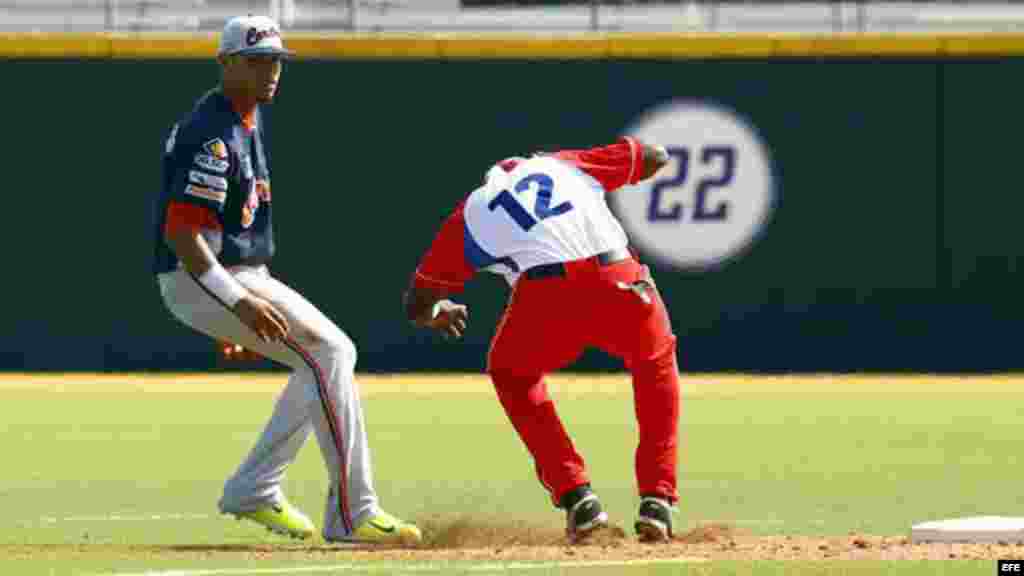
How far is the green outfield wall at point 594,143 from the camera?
21.2m

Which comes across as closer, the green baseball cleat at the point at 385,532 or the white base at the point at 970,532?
the white base at the point at 970,532

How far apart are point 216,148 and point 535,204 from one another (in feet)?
4.06

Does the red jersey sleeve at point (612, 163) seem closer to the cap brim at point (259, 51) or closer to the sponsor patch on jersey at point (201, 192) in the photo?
the cap brim at point (259, 51)

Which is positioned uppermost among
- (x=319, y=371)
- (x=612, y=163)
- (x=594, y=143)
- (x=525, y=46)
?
(x=612, y=163)

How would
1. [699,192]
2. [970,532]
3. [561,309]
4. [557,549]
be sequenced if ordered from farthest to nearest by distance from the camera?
[699,192], [561,309], [557,549], [970,532]

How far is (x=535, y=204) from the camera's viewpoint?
378 inches

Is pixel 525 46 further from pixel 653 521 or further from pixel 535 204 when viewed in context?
pixel 653 521

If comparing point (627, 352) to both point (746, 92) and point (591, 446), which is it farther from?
point (746, 92)

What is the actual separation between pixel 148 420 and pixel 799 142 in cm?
698

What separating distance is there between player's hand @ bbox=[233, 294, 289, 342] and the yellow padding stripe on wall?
1194cm

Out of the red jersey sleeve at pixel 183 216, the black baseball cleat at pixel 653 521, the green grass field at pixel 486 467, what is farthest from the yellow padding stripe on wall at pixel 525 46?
the black baseball cleat at pixel 653 521

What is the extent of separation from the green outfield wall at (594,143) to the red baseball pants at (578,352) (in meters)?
11.6

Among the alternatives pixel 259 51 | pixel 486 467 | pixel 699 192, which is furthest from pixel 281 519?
pixel 699 192

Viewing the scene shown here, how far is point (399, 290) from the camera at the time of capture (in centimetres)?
2130
